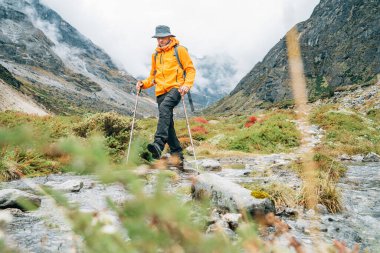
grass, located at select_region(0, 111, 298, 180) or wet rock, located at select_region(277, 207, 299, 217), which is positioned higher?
grass, located at select_region(0, 111, 298, 180)

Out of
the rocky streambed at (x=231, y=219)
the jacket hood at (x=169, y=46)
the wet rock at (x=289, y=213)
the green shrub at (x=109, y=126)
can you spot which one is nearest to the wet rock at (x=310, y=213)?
the rocky streambed at (x=231, y=219)

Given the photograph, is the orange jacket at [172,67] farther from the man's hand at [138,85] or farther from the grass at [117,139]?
the grass at [117,139]

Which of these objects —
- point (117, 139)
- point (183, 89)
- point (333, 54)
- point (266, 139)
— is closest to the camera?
point (183, 89)

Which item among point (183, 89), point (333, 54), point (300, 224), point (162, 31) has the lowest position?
point (300, 224)

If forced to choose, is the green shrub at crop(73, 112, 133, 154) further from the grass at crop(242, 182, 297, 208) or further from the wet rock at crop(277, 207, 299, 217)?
the wet rock at crop(277, 207, 299, 217)

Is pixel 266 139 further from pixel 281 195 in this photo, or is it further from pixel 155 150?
pixel 281 195

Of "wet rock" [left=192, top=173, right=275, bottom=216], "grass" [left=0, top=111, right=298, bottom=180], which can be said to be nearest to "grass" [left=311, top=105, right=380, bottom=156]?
"grass" [left=0, top=111, right=298, bottom=180]

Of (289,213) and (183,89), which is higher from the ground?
(183,89)

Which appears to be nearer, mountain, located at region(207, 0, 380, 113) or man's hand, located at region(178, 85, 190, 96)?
man's hand, located at region(178, 85, 190, 96)

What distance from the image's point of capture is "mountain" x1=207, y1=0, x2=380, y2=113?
9344cm

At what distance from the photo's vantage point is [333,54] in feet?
375

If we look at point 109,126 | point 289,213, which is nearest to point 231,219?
point 289,213

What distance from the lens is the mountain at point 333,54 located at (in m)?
93.4

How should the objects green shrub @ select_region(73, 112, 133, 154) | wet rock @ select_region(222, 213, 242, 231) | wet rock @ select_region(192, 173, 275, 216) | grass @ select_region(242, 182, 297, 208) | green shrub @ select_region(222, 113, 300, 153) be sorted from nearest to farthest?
wet rock @ select_region(222, 213, 242, 231) → wet rock @ select_region(192, 173, 275, 216) → grass @ select_region(242, 182, 297, 208) → green shrub @ select_region(73, 112, 133, 154) → green shrub @ select_region(222, 113, 300, 153)
